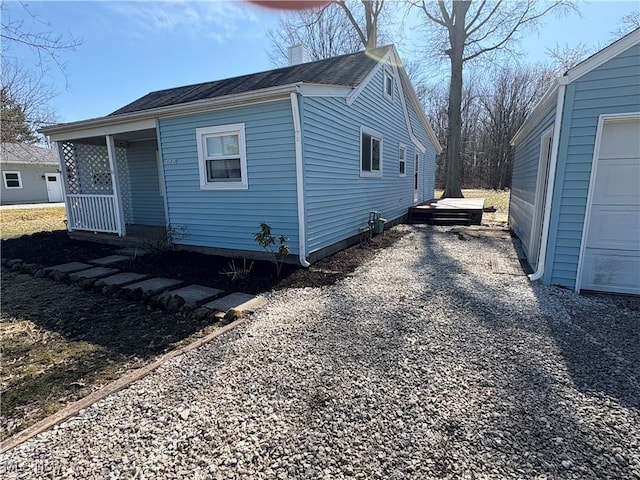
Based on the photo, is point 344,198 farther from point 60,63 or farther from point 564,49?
point 564,49

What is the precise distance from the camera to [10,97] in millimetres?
12633

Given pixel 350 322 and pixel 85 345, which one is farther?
pixel 350 322

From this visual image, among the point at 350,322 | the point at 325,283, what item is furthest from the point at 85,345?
the point at 325,283

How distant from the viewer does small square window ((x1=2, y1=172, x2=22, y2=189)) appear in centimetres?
2272

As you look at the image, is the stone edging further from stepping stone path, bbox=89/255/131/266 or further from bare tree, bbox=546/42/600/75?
bare tree, bbox=546/42/600/75

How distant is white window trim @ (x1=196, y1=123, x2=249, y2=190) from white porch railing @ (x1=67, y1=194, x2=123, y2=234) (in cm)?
294

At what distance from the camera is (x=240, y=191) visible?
6.29 metres

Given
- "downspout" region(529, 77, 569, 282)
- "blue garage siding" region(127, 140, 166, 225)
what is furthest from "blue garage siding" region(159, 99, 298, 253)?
"downspout" region(529, 77, 569, 282)

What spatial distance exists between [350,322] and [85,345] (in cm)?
275

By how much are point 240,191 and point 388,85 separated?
6319mm

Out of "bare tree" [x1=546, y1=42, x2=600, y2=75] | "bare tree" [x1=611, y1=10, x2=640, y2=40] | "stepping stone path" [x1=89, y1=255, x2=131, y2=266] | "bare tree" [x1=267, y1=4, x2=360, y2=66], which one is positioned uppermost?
"bare tree" [x1=267, y1=4, x2=360, y2=66]

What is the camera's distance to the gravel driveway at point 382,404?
1852mm

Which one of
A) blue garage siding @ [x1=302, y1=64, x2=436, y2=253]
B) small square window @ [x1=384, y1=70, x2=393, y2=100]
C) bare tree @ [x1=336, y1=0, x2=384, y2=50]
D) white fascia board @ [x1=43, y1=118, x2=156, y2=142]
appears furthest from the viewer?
bare tree @ [x1=336, y1=0, x2=384, y2=50]

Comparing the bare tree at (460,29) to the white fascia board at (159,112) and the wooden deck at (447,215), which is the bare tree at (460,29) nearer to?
the wooden deck at (447,215)
